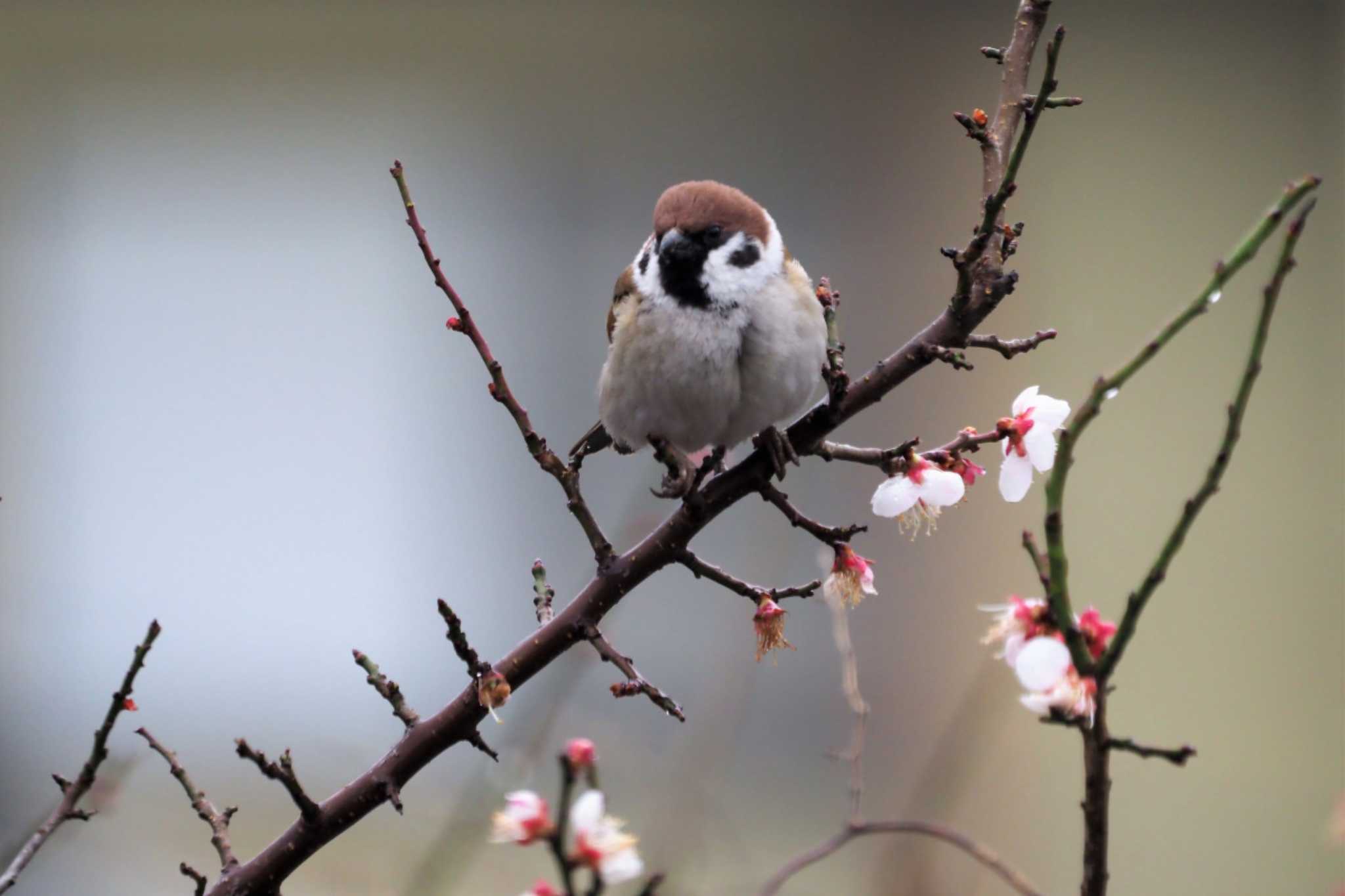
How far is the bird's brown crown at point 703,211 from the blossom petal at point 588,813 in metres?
1.25

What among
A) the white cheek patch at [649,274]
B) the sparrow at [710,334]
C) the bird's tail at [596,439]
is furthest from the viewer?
the bird's tail at [596,439]

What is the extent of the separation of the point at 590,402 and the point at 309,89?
5.20ft

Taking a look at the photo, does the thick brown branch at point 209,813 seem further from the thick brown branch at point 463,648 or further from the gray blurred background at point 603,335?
the gray blurred background at point 603,335

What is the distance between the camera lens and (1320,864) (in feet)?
14.0

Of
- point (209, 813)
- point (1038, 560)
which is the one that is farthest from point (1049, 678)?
Answer: point (209, 813)

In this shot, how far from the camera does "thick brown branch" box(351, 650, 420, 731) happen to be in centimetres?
125

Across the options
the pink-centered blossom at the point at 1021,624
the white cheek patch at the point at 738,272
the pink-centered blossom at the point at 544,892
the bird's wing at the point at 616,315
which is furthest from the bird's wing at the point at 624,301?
the pink-centered blossom at the point at 544,892

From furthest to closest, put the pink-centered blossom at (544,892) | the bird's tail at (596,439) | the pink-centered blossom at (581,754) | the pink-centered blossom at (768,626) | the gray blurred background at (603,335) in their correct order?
the gray blurred background at (603,335) < the bird's tail at (596,439) < the pink-centered blossom at (768,626) < the pink-centered blossom at (544,892) < the pink-centered blossom at (581,754)

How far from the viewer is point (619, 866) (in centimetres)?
74

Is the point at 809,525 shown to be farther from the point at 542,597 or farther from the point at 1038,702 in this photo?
the point at 1038,702

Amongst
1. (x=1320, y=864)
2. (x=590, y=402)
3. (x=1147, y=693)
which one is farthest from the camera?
(x=590, y=402)

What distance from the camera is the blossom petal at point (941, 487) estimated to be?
134 centimetres

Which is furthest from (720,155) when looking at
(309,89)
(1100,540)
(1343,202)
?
(1343,202)

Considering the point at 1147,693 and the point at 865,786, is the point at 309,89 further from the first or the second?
the point at 1147,693
